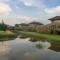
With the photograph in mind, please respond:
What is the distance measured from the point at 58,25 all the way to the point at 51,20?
18.4m

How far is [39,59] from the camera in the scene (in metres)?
16.5

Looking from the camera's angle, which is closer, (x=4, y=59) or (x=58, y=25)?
(x=4, y=59)

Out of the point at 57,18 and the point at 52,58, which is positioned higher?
the point at 57,18

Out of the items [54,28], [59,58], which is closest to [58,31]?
[54,28]

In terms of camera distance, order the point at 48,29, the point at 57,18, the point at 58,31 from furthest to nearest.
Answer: the point at 57,18 → the point at 48,29 → the point at 58,31

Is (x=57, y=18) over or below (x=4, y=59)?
over

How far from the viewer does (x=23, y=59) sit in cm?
1639

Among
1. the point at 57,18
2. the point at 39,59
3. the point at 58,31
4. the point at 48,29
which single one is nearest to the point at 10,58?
the point at 39,59

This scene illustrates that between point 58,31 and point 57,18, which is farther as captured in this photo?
point 57,18

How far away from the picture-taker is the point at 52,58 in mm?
17094

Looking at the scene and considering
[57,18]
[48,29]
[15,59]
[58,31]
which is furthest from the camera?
[57,18]

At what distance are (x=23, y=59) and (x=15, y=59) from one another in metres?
0.69

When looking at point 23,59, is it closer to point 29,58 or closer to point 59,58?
point 29,58

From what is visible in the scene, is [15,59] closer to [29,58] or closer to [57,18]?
[29,58]
